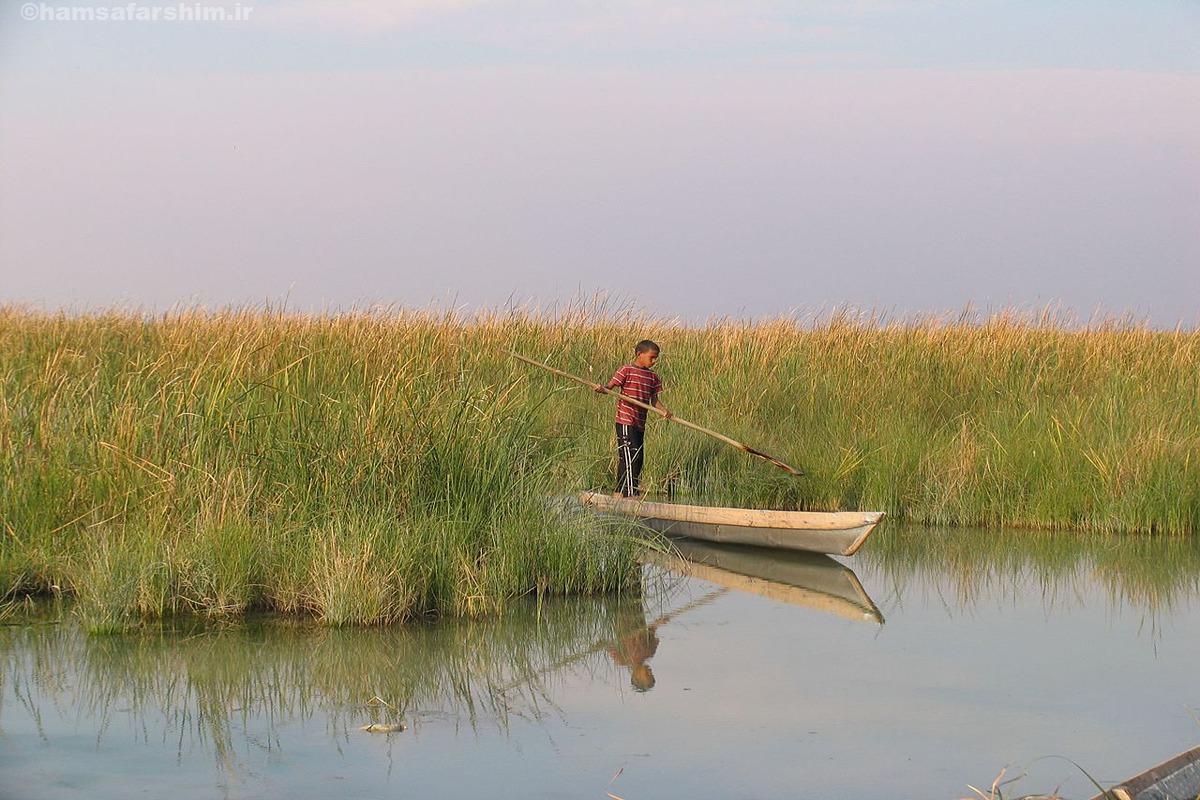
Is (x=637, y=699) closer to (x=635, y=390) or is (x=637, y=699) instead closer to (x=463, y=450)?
(x=463, y=450)

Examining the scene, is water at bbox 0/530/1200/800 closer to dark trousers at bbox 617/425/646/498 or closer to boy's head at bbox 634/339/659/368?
dark trousers at bbox 617/425/646/498

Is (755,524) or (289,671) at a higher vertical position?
(755,524)

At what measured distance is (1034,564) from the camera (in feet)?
26.7

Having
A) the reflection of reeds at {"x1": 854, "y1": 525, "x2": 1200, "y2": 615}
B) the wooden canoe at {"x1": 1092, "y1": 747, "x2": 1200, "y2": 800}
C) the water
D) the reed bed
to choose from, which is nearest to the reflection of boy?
the water

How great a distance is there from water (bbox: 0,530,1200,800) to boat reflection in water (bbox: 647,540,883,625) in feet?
0.23

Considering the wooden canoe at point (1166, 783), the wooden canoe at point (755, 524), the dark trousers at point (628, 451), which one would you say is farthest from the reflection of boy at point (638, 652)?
the dark trousers at point (628, 451)

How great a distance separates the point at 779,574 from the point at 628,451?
73.0 inches

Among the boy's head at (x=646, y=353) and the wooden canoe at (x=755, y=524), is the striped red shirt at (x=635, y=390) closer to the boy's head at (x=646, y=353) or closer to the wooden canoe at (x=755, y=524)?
the boy's head at (x=646, y=353)

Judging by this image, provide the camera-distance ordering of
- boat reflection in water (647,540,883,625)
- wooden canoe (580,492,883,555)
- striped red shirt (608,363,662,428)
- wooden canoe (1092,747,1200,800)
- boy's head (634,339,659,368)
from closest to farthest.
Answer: wooden canoe (1092,747,1200,800)
boat reflection in water (647,540,883,625)
wooden canoe (580,492,883,555)
striped red shirt (608,363,662,428)
boy's head (634,339,659,368)

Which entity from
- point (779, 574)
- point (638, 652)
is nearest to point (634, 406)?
point (779, 574)

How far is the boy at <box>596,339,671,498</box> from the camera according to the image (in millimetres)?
9562

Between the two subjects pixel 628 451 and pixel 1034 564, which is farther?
pixel 628 451

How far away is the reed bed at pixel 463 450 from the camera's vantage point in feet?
21.0

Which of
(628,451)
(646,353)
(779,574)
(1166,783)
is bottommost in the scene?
(1166,783)
